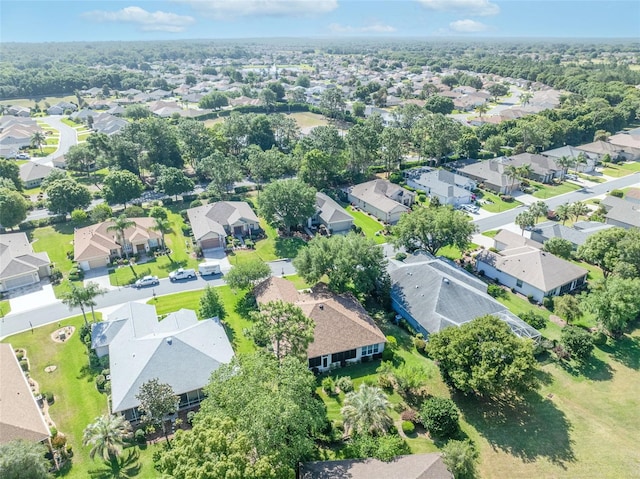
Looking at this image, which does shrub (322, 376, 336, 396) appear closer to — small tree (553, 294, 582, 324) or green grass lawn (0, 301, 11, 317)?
small tree (553, 294, 582, 324)

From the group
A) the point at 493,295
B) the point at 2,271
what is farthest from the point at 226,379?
the point at 2,271

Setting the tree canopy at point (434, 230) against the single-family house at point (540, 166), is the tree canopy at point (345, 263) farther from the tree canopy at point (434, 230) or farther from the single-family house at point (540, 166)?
the single-family house at point (540, 166)

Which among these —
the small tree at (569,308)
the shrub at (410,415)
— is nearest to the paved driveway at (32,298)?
the shrub at (410,415)

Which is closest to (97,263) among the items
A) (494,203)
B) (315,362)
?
(315,362)

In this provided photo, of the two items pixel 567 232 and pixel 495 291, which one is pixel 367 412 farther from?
pixel 567 232

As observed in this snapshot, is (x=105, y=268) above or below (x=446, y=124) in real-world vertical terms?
below

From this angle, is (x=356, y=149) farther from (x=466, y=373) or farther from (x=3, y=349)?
(x=3, y=349)
